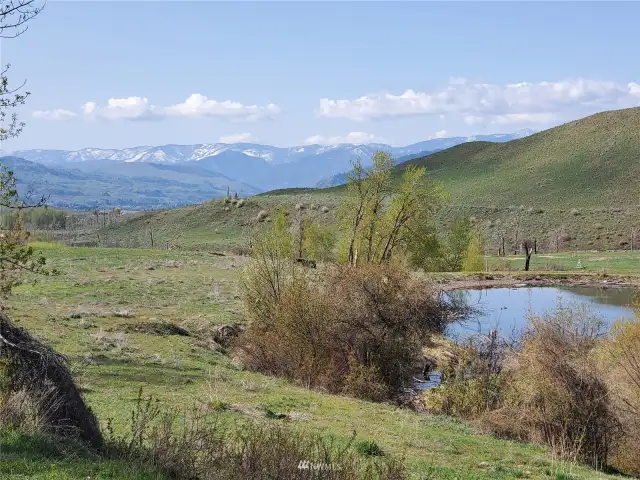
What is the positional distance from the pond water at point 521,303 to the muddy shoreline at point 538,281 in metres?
1.37

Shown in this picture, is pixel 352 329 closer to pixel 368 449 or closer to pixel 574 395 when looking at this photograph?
pixel 574 395

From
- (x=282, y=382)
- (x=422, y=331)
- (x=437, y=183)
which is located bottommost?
(x=282, y=382)

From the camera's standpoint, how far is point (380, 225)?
45.8m

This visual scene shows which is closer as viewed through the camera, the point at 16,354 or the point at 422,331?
the point at 16,354

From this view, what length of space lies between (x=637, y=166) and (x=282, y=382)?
129 metres

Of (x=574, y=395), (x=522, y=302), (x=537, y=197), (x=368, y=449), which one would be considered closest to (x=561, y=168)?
(x=537, y=197)

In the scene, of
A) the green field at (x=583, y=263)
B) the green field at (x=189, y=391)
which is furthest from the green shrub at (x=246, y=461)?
the green field at (x=583, y=263)

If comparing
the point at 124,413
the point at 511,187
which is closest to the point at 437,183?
the point at 124,413

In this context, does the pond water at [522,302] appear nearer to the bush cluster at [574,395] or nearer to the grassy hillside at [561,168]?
the bush cluster at [574,395]

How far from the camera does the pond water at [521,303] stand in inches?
1559

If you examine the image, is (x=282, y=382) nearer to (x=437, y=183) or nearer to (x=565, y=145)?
(x=437, y=183)

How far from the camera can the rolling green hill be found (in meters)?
109

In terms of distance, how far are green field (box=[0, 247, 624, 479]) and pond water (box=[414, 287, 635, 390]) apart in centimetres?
1459

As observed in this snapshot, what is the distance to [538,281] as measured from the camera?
219 ft
